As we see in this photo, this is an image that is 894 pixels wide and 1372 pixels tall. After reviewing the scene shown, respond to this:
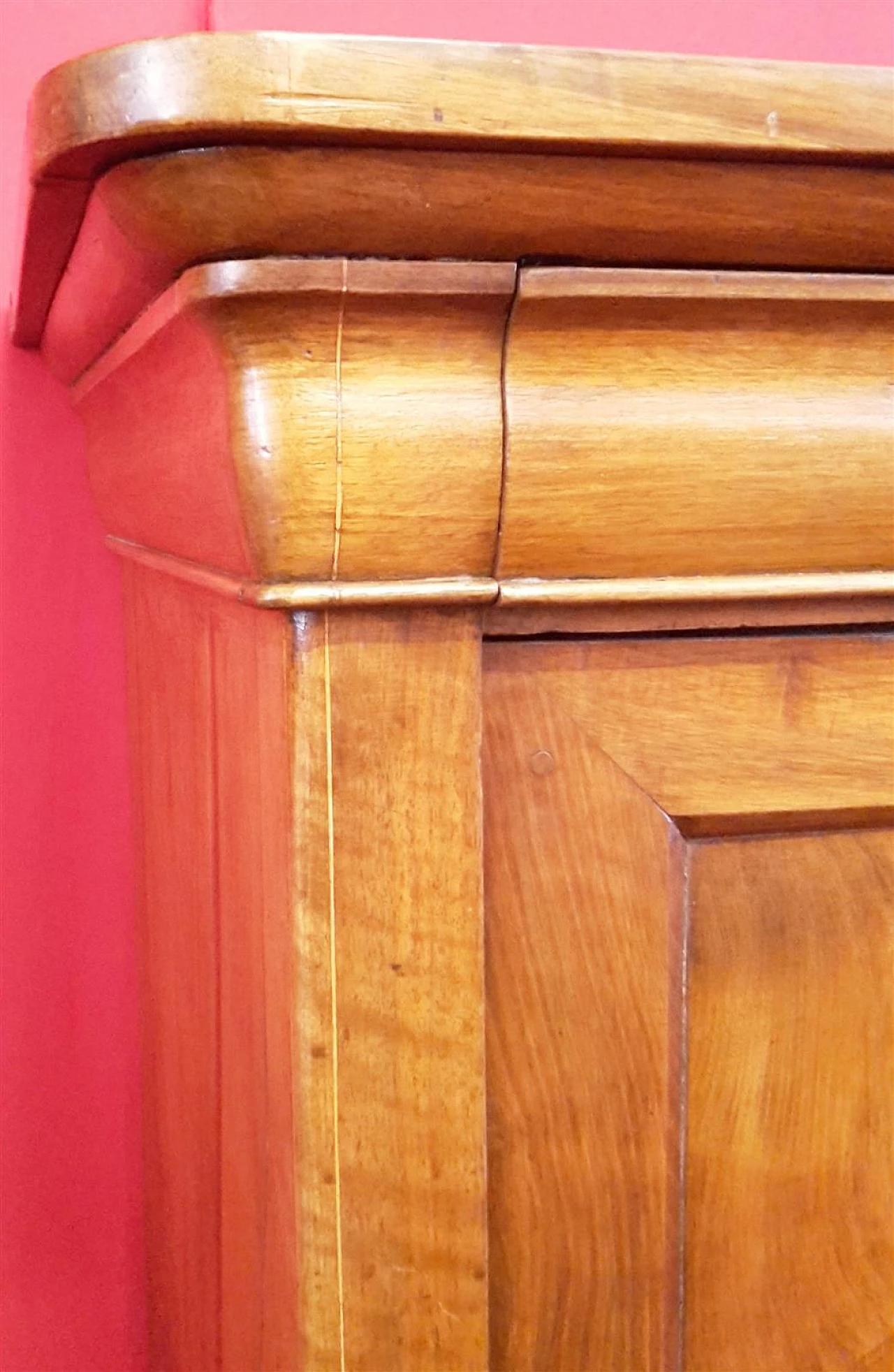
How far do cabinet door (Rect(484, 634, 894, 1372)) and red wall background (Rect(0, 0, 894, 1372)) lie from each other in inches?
23.9

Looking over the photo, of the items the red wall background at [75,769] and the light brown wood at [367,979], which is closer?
the light brown wood at [367,979]

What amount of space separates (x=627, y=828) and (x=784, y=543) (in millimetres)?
125

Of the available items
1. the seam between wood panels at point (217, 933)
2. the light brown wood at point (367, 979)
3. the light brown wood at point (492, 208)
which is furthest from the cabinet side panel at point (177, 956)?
the light brown wood at point (492, 208)

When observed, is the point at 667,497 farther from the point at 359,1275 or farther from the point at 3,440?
the point at 3,440

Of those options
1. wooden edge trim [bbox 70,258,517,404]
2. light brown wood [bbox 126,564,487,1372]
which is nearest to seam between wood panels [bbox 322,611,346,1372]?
light brown wood [bbox 126,564,487,1372]

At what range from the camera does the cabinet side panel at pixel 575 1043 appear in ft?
1.68

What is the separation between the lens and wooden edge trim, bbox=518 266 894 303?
45 cm

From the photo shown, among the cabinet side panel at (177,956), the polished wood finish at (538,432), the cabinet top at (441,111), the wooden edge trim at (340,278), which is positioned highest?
the cabinet top at (441,111)

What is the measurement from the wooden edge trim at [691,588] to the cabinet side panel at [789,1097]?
0.10 m

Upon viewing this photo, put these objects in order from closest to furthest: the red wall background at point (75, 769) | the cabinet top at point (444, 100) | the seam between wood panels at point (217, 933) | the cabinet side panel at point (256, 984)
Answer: the cabinet top at point (444, 100), the cabinet side panel at point (256, 984), the seam between wood panels at point (217, 933), the red wall background at point (75, 769)

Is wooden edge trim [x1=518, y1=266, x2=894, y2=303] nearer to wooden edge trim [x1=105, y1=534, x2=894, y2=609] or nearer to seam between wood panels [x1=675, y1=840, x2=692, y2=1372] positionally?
wooden edge trim [x1=105, y1=534, x2=894, y2=609]

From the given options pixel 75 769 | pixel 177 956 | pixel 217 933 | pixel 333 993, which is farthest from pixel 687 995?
pixel 75 769

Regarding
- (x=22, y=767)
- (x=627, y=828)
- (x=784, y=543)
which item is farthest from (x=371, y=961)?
(x=22, y=767)

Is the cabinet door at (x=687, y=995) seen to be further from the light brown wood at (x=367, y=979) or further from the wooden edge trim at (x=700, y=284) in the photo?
the wooden edge trim at (x=700, y=284)
